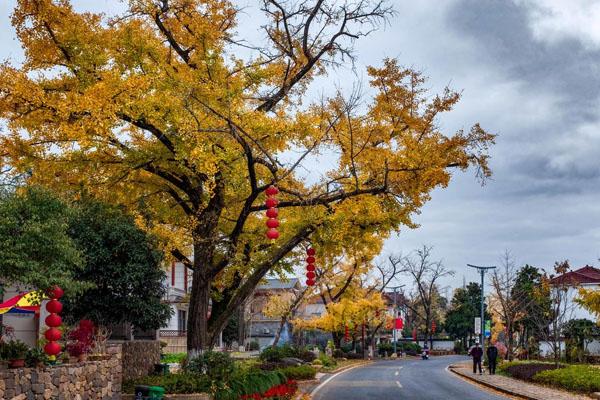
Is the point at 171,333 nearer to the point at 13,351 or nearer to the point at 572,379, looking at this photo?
the point at 572,379

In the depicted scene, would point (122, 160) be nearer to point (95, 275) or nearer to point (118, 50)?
point (118, 50)

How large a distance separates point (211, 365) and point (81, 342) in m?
4.10

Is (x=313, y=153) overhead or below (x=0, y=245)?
overhead

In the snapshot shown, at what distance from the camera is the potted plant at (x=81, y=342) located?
54.4 ft

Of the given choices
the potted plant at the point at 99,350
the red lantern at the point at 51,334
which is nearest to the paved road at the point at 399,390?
the potted plant at the point at 99,350

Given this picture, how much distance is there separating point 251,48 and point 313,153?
11.2 feet

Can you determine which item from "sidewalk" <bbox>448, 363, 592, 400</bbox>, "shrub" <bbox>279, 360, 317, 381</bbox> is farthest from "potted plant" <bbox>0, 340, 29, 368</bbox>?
"sidewalk" <bbox>448, 363, 592, 400</bbox>

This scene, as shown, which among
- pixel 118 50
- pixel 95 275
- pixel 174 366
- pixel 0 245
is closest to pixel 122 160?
pixel 118 50

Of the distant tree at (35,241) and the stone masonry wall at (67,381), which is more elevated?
the distant tree at (35,241)

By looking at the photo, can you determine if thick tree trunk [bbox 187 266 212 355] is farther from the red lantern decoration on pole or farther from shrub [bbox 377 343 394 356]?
shrub [bbox 377 343 394 356]

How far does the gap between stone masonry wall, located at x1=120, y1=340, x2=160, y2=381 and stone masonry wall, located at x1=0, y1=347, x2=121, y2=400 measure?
2059 millimetres

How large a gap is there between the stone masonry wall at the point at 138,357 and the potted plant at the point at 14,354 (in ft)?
18.5

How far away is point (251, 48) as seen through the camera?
773 inches

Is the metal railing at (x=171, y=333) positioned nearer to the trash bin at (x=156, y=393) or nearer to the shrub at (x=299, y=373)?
the shrub at (x=299, y=373)
